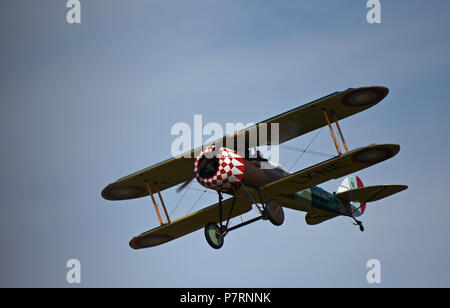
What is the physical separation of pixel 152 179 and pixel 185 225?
5.01ft

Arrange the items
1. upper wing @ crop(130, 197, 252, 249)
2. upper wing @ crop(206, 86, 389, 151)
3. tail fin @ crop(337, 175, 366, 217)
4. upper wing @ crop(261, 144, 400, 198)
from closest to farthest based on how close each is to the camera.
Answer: upper wing @ crop(261, 144, 400, 198)
upper wing @ crop(206, 86, 389, 151)
upper wing @ crop(130, 197, 252, 249)
tail fin @ crop(337, 175, 366, 217)

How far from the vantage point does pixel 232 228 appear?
18719 millimetres

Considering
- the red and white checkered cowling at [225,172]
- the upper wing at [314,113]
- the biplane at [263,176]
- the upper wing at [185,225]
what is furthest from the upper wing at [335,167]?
the upper wing at [185,225]

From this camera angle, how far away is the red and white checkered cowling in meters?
18.6

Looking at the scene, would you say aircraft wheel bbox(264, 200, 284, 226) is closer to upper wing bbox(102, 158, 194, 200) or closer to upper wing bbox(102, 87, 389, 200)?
upper wing bbox(102, 87, 389, 200)

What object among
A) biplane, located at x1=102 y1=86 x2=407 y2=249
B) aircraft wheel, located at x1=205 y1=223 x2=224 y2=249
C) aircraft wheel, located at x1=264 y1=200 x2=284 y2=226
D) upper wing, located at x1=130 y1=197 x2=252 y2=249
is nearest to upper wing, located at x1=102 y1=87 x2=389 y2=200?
biplane, located at x1=102 y1=86 x2=407 y2=249

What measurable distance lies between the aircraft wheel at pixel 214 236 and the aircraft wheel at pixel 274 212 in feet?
4.27

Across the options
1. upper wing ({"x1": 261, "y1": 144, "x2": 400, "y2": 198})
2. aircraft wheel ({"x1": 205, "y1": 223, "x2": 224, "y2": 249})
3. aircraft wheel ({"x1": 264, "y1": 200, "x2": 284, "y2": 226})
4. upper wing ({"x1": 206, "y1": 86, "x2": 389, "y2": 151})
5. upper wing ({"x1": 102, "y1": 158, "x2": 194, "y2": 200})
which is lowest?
aircraft wheel ({"x1": 205, "y1": 223, "x2": 224, "y2": 249})
